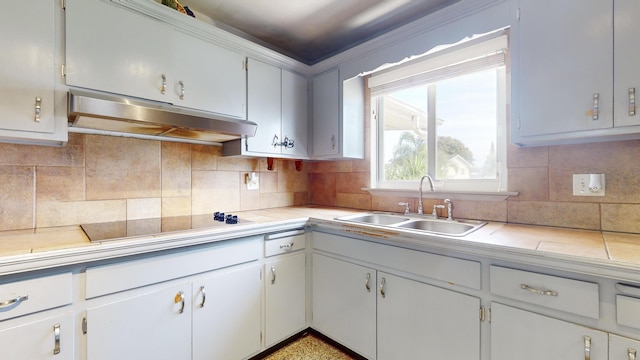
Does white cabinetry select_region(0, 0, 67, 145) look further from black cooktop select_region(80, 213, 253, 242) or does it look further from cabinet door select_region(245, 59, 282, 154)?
cabinet door select_region(245, 59, 282, 154)

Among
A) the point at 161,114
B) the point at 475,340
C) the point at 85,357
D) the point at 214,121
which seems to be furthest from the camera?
the point at 214,121

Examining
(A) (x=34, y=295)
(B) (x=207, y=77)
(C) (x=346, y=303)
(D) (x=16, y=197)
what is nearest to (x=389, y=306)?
(C) (x=346, y=303)

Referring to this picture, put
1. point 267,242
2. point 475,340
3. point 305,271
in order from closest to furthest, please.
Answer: point 475,340 < point 267,242 < point 305,271

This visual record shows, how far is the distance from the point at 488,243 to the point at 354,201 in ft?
4.54

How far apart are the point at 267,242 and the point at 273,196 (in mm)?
825

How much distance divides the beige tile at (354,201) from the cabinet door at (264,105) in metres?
0.79

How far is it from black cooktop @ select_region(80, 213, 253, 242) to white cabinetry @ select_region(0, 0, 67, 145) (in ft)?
1.60

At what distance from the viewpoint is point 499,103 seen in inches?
67.8

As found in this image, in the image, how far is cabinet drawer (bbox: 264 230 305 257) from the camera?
1744 millimetres

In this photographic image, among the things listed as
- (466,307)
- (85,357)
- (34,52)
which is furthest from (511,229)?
(34,52)

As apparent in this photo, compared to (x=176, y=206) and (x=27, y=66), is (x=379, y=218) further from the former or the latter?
(x=27, y=66)

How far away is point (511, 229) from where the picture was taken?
4.76 feet

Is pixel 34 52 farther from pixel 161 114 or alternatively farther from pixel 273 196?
pixel 273 196

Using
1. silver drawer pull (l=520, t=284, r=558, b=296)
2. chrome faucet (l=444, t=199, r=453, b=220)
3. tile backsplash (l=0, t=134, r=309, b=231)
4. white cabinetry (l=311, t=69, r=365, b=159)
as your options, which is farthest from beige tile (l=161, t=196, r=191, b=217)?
silver drawer pull (l=520, t=284, r=558, b=296)
